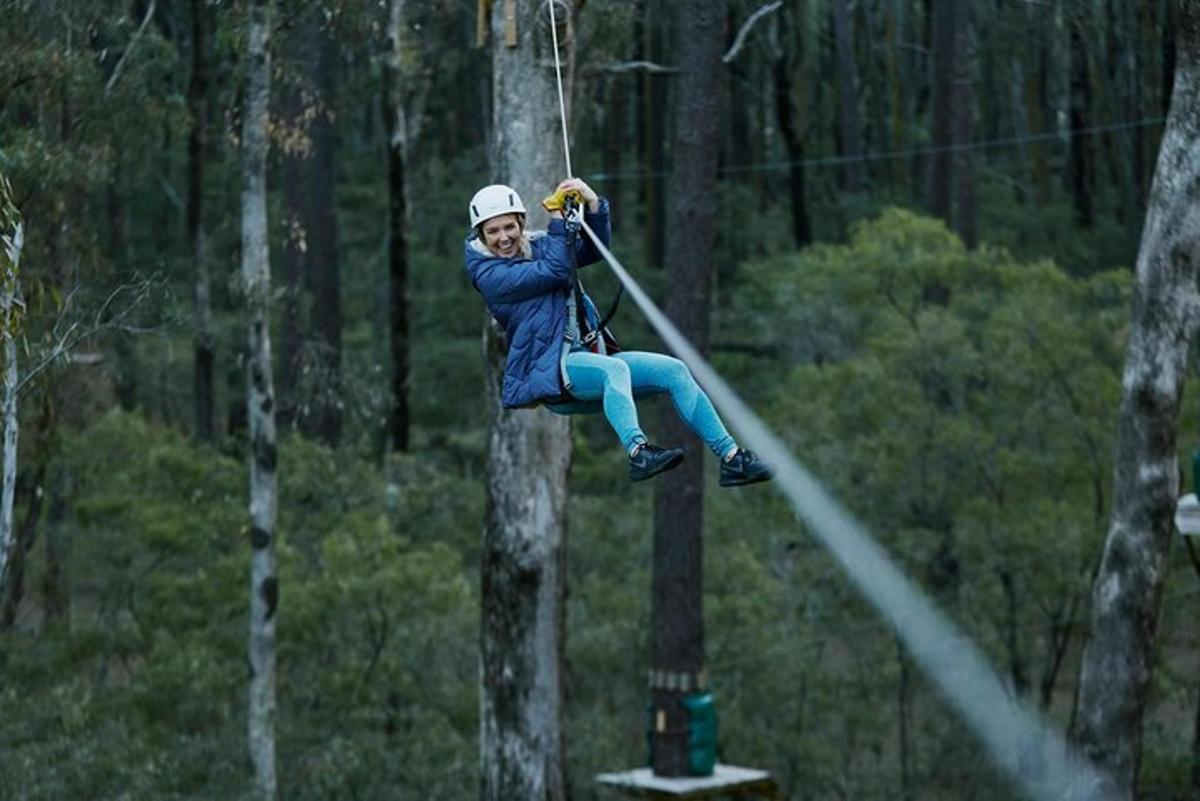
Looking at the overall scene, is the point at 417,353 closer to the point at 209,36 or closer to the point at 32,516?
the point at 209,36

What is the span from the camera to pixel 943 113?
33844mm

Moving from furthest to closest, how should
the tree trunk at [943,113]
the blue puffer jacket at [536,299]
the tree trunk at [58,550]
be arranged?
the tree trunk at [943,113] → the tree trunk at [58,550] → the blue puffer jacket at [536,299]

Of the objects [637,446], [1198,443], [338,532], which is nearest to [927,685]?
[1198,443]

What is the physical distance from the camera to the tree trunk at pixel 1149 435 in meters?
13.9

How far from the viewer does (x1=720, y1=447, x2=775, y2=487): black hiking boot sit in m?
8.32

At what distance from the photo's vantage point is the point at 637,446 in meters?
8.39

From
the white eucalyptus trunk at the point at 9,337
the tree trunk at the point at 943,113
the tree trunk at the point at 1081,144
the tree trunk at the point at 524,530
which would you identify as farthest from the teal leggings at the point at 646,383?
the tree trunk at the point at 1081,144

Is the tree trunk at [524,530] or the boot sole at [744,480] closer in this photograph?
the boot sole at [744,480]

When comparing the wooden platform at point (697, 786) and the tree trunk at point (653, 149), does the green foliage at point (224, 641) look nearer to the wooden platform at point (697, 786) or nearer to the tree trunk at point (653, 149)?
the wooden platform at point (697, 786)

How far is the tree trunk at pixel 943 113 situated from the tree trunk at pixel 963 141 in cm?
25

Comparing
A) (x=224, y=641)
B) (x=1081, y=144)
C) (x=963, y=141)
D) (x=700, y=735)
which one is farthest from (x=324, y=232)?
(x=1081, y=144)

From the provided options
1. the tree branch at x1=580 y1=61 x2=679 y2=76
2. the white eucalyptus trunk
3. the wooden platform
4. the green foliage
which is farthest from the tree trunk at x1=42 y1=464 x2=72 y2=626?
the tree branch at x1=580 y1=61 x2=679 y2=76

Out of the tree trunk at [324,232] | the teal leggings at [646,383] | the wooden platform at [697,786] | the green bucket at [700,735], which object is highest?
the tree trunk at [324,232]

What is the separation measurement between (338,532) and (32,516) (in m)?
3.16
